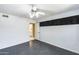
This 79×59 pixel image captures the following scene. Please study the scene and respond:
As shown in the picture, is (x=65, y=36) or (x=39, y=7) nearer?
(x=39, y=7)

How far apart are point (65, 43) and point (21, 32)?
147cm

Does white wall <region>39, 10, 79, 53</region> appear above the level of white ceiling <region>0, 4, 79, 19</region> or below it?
below

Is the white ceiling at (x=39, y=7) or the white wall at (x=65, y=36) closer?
the white ceiling at (x=39, y=7)

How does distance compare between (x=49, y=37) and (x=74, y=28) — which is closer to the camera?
(x=74, y=28)

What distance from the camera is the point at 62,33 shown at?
204cm

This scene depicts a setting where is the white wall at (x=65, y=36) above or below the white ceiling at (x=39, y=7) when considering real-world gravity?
below

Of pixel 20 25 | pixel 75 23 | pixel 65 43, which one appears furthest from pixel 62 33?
pixel 20 25

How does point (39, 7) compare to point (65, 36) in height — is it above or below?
above

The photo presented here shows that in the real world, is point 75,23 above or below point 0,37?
above

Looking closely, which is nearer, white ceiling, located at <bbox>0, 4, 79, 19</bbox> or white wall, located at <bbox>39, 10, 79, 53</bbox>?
white ceiling, located at <bbox>0, 4, 79, 19</bbox>

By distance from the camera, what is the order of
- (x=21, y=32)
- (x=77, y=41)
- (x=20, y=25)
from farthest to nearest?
(x=21, y=32) → (x=20, y=25) → (x=77, y=41)

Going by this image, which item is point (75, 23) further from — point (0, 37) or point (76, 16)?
point (0, 37)
